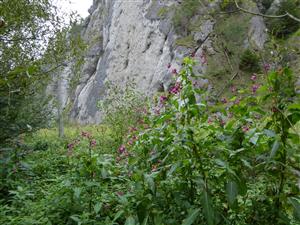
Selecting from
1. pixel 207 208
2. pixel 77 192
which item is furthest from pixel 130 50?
pixel 207 208

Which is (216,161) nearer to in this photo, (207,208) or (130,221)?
(207,208)

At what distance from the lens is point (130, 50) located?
23797 mm

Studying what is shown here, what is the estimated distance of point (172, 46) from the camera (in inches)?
751

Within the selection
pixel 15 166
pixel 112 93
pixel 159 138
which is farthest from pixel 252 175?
pixel 112 93

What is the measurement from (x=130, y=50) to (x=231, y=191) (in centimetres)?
2284

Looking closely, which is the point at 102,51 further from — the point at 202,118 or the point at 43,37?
the point at 202,118

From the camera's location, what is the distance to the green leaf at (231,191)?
5.29ft

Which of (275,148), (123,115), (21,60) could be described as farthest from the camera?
(123,115)

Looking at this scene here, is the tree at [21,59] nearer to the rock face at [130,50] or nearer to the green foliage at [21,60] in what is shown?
the green foliage at [21,60]

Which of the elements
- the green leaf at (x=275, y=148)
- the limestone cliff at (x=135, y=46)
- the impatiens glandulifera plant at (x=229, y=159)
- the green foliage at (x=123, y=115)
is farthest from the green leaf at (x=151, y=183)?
the limestone cliff at (x=135, y=46)

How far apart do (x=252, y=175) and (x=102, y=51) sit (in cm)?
2753

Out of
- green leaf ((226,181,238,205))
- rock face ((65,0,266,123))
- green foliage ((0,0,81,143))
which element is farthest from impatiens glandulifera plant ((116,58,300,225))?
rock face ((65,0,266,123))

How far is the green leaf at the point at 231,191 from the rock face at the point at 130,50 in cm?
1553

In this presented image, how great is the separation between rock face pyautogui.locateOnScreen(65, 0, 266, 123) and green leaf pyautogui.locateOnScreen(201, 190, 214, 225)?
15.6m
